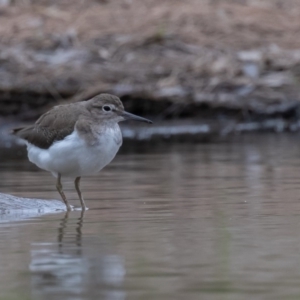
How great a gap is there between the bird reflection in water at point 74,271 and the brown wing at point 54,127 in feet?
6.87

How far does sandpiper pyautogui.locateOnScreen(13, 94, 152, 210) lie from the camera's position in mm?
9422

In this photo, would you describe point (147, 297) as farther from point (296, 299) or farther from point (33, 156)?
point (33, 156)

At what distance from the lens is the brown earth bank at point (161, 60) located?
17.5 meters

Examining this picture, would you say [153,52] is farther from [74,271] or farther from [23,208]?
[74,271]

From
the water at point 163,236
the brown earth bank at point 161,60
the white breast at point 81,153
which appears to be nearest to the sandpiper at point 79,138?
the white breast at point 81,153

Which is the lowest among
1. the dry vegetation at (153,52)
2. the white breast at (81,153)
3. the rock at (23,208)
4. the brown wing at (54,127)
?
the rock at (23,208)

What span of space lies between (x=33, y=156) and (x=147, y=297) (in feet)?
16.0

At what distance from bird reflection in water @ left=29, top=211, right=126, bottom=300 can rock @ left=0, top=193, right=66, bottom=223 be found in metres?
1.53

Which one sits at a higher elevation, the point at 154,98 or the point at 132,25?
the point at 132,25

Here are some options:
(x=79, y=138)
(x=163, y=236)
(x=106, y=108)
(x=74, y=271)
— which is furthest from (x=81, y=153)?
(x=74, y=271)

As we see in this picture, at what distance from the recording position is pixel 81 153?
9.39 metres

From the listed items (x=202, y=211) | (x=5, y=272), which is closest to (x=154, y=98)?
(x=202, y=211)

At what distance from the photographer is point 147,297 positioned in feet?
17.7

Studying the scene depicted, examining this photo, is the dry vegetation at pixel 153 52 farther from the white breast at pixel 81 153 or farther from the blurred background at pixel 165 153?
the white breast at pixel 81 153
